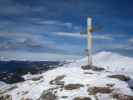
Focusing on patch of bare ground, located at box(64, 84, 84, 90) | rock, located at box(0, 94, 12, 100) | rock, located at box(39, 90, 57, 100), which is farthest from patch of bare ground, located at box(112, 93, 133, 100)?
rock, located at box(0, 94, 12, 100)

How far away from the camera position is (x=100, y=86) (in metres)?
49.2

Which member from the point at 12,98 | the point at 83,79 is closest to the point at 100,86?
the point at 83,79

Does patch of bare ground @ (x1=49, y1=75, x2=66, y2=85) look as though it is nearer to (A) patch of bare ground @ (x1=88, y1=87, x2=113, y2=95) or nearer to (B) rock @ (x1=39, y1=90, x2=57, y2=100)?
(B) rock @ (x1=39, y1=90, x2=57, y2=100)

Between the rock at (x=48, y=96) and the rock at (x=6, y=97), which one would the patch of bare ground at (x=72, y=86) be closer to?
the rock at (x=48, y=96)

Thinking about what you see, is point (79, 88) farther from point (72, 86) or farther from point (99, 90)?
point (99, 90)

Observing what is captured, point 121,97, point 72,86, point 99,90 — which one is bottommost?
point 121,97

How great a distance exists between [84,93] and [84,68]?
19450mm

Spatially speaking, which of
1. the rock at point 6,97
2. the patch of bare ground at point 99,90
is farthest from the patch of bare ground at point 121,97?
the rock at point 6,97

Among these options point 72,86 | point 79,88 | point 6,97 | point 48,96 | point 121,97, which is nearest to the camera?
point 121,97

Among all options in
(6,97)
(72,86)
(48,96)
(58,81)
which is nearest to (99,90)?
(72,86)

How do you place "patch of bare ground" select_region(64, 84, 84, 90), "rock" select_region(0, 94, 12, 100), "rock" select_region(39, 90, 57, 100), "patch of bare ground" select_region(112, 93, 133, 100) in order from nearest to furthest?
"patch of bare ground" select_region(112, 93, 133, 100) < "rock" select_region(39, 90, 57, 100) < "patch of bare ground" select_region(64, 84, 84, 90) < "rock" select_region(0, 94, 12, 100)

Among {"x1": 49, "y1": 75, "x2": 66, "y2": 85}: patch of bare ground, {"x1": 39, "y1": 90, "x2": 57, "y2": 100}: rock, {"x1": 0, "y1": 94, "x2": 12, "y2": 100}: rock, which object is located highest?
{"x1": 49, "y1": 75, "x2": 66, "y2": 85}: patch of bare ground

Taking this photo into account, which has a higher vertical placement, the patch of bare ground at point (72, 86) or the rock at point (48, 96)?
the patch of bare ground at point (72, 86)

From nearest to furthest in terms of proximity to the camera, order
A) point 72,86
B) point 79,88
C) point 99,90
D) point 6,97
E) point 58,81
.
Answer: point 99,90
point 79,88
point 72,86
point 58,81
point 6,97
